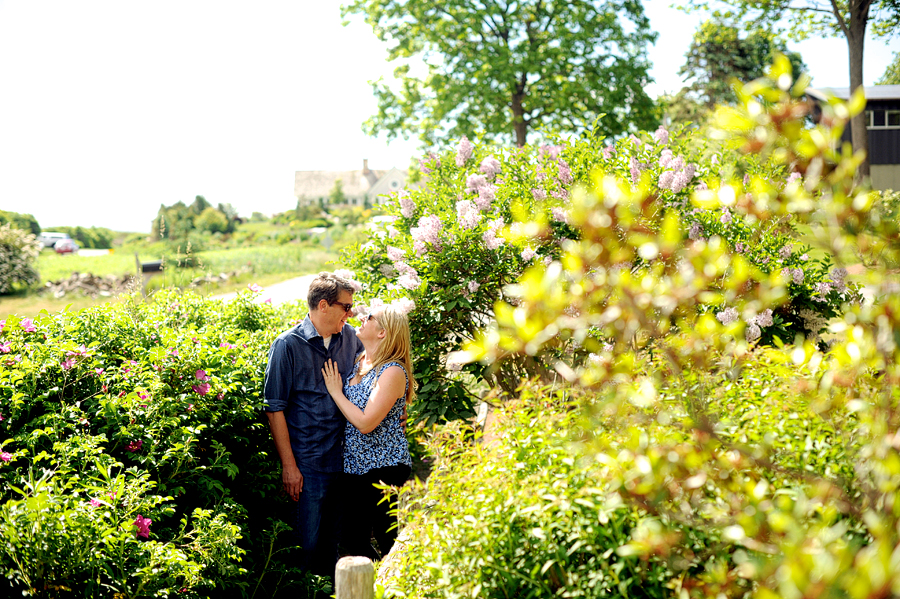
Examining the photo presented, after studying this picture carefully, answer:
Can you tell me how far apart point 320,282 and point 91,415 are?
Answer: 57.4 inches

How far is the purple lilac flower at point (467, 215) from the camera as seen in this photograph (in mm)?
5167

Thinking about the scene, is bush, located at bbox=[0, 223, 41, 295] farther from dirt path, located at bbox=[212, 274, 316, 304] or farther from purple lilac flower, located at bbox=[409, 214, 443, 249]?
purple lilac flower, located at bbox=[409, 214, 443, 249]

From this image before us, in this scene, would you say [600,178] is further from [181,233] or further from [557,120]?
[181,233]

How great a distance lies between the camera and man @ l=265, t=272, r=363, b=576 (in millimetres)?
4102

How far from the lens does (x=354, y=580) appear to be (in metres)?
2.54

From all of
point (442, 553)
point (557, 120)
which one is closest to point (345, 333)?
point (442, 553)

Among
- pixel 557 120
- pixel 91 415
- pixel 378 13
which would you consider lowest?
pixel 91 415

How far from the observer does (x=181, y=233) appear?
43.5 m

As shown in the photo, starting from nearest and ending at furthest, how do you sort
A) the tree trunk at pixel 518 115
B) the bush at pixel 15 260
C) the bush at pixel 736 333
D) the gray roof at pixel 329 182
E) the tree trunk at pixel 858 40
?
1. the bush at pixel 736 333
2. the tree trunk at pixel 858 40
3. the tree trunk at pixel 518 115
4. the bush at pixel 15 260
5. the gray roof at pixel 329 182

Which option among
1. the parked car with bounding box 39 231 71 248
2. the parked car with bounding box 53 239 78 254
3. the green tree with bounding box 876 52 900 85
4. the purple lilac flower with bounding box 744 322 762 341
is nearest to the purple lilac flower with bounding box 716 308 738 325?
the purple lilac flower with bounding box 744 322 762 341

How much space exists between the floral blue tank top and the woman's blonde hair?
80mm

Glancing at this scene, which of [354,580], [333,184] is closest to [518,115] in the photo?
[354,580]

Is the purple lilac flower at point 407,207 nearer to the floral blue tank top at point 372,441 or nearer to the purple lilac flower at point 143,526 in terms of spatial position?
the floral blue tank top at point 372,441

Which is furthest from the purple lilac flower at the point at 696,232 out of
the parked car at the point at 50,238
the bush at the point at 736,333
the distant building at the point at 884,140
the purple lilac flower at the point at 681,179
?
the parked car at the point at 50,238
